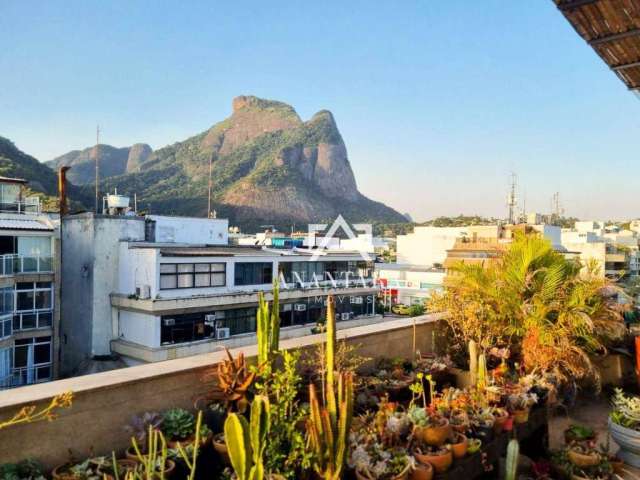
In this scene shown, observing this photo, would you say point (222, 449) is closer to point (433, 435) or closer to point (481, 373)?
point (433, 435)

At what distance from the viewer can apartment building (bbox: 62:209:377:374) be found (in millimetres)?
21047

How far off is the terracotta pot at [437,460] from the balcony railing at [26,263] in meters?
19.9

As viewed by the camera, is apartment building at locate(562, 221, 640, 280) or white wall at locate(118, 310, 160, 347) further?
apartment building at locate(562, 221, 640, 280)

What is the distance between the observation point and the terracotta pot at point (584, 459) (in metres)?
4.18

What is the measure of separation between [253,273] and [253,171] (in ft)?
322

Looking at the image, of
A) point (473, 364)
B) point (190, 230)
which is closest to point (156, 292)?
point (190, 230)

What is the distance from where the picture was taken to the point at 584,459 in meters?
4.19

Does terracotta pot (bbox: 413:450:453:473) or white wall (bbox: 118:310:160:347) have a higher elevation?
terracotta pot (bbox: 413:450:453:473)

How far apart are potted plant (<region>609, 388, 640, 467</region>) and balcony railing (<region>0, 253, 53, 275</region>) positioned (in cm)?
2029

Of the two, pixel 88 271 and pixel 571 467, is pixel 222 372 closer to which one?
pixel 571 467

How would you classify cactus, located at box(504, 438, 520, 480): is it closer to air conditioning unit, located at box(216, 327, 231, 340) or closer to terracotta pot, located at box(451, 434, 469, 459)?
terracotta pot, located at box(451, 434, 469, 459)

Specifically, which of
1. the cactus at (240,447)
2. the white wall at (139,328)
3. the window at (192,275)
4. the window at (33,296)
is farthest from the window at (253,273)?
the cactus at (240,447)

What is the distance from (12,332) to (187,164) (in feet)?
391

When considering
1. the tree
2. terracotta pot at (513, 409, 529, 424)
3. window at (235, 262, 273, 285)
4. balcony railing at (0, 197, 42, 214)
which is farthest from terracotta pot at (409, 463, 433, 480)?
balcony railing at (0, 197, 42, 214)
